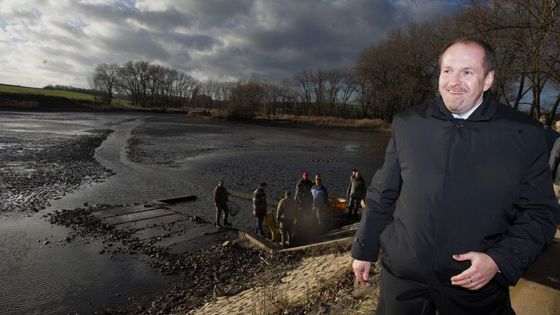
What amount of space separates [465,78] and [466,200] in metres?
0.67

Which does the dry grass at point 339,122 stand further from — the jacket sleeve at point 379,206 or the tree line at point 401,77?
the jacket sleeve at point 379,206

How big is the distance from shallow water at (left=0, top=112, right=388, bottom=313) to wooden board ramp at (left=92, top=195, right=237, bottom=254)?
1.09 meters

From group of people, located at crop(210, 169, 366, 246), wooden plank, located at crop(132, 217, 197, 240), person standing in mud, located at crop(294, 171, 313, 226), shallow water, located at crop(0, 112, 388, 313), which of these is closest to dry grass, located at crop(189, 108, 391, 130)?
shallow water, located at crop(0, 112, 388, 313)

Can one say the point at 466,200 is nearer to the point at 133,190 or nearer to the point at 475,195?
the point at 475,195

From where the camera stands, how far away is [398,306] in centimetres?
228

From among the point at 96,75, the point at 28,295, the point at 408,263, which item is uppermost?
the point at 96,75

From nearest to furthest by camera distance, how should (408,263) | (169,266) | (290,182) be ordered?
(408,263)
(169,266)
(290,182)

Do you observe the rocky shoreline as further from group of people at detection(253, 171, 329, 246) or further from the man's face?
the man's face

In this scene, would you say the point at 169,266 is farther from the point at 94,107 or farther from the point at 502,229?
the point at 94,107

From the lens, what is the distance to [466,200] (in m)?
2.06

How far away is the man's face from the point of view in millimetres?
2146

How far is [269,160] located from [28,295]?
24636 mm

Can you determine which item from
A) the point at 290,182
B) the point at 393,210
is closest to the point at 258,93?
the point at 290,182

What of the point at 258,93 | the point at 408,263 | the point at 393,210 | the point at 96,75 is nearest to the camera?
the point at 408,263
